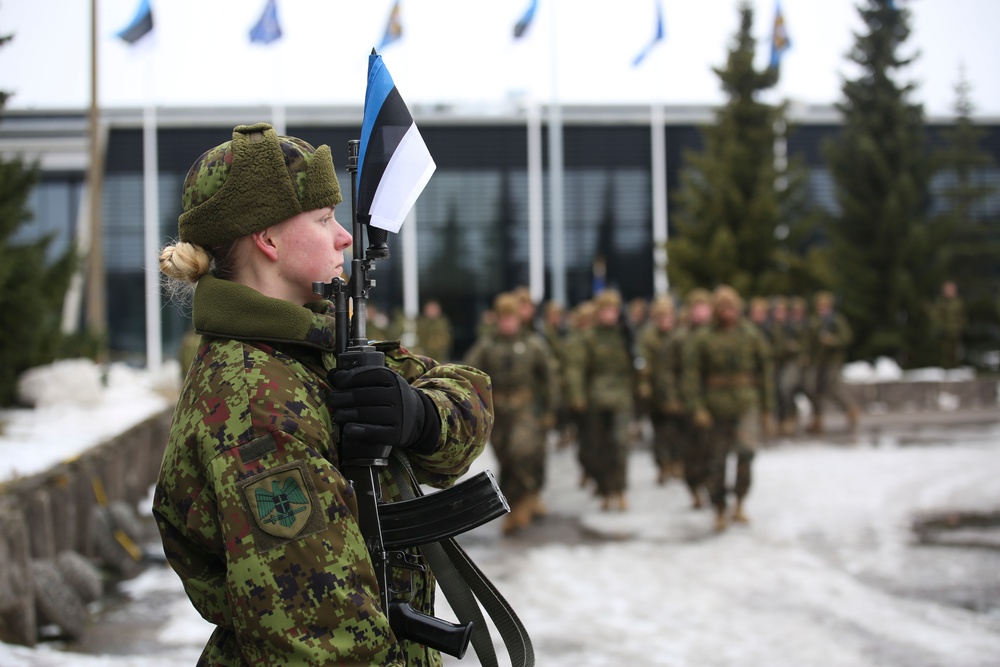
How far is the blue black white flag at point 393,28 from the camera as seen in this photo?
24.1 metres

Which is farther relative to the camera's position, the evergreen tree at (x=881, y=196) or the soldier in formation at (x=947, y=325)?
the evergreen tree at (x=881, y=196)

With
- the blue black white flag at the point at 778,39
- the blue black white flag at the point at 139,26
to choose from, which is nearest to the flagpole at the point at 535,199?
the blue black white flag at the point at 778,39

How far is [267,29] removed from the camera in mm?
23234

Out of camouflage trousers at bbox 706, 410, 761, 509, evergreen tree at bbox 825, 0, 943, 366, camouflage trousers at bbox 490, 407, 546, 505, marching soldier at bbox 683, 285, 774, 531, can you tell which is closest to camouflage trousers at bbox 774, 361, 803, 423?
marching soldier at bbox 683, 285, 774, 531

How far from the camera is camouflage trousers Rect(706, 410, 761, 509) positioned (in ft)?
31.9

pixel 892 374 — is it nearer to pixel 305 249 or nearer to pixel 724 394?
pixel 724 394

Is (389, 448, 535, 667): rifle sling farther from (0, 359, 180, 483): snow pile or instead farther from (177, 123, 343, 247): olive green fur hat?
(0, 359, 180, 483): snow pile

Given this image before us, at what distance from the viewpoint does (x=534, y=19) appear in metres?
23.5

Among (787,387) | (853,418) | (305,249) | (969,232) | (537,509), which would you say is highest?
(969,232)

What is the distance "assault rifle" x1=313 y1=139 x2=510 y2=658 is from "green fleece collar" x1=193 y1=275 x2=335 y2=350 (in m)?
0.06

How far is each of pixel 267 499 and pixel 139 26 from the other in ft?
65.7

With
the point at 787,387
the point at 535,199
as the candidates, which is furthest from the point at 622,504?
the point at 535,199

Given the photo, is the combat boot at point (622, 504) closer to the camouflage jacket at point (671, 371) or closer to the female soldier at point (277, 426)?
the camouflage jacket at point (671, 371)

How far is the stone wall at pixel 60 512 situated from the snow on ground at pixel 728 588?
0.29 meters
